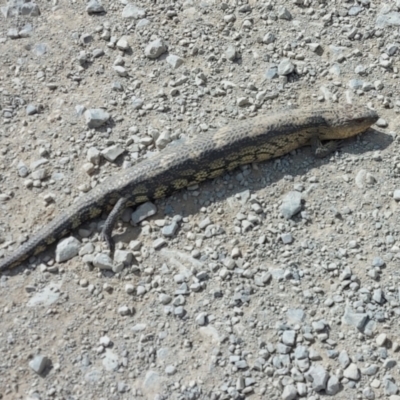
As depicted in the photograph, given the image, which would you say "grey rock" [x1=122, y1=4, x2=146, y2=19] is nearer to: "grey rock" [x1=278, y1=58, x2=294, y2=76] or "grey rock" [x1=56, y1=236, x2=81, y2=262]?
"grey rock" [x1=278, y1=58, x2=294, y2=76]

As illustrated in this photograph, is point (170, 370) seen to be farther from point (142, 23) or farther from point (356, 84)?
point (142, 23)

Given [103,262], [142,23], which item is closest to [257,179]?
[103,262]

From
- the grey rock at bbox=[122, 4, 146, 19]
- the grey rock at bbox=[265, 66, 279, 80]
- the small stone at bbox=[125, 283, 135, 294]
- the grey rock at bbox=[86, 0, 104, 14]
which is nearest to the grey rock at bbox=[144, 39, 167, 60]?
the grey rock at bbox=[122, 4, 146, 19]

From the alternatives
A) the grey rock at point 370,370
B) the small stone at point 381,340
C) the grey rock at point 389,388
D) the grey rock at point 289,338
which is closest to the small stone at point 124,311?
the grey rock at point 289,338

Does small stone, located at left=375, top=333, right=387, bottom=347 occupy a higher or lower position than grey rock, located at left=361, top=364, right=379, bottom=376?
higher

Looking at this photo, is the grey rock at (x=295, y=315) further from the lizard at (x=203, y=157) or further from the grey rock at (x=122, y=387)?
the lizard at (x=203, y=157)

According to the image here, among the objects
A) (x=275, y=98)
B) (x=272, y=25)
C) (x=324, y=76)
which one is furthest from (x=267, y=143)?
(x=272, y=25)
